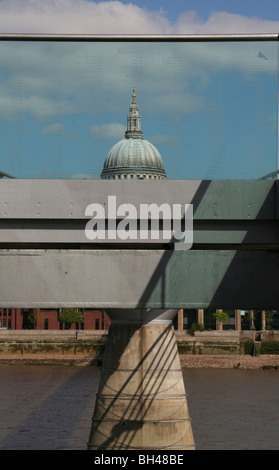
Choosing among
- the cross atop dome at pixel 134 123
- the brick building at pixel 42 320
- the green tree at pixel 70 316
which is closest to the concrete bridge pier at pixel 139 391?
the cross atop dome at pixel 134 123

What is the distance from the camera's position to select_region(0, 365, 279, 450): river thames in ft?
130

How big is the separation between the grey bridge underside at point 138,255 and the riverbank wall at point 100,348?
79417mm

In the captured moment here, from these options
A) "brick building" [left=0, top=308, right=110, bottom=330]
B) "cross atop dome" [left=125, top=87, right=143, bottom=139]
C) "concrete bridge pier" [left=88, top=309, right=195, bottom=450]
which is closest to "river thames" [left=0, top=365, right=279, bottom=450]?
"concrete bridge pier" [left=88, top=309, right=195, bottom=450]

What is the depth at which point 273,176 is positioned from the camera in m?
14.1

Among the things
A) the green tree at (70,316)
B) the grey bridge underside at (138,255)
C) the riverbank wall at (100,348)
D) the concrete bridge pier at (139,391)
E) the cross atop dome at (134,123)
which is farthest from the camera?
the green tree at (70,316)

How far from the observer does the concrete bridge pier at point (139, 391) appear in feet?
64.1

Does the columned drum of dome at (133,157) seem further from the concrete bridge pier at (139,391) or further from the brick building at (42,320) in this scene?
the brick building at (42,320)

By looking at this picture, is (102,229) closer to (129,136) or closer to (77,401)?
(129,136)

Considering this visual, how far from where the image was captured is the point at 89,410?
50031 mm

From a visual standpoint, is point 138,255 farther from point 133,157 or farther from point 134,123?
point 134,123

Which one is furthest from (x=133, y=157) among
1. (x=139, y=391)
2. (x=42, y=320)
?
(x=42, y=320)

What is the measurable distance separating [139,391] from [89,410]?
102 feet

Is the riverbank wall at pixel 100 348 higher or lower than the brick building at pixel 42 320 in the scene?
lower
